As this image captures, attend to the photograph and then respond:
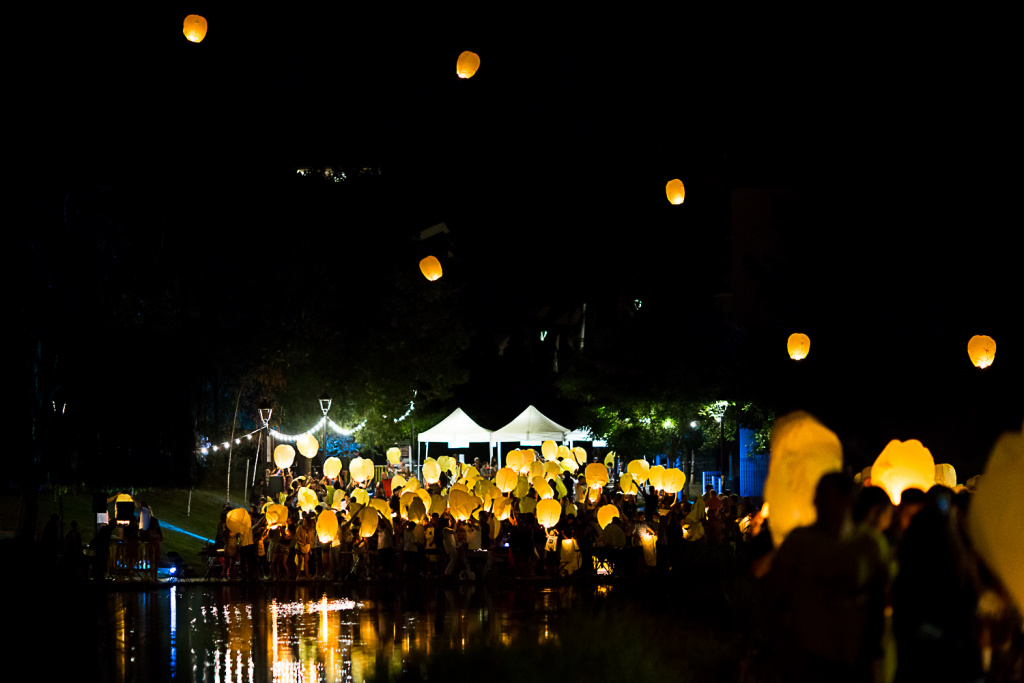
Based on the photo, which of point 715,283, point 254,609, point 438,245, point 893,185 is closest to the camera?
point 254,609

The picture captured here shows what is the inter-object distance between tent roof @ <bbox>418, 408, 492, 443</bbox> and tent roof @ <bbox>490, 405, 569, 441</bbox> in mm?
341

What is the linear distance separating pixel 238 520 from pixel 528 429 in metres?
10.3

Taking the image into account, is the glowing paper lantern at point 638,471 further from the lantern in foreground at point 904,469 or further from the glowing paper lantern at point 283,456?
the lantern in foreground at point 904,469

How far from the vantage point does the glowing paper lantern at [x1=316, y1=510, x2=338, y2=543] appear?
2378 cm

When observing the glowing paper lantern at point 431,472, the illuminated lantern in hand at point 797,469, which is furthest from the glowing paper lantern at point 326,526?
the illuminated lantern in hand at point 797,469

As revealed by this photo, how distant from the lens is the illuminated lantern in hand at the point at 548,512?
2389cm

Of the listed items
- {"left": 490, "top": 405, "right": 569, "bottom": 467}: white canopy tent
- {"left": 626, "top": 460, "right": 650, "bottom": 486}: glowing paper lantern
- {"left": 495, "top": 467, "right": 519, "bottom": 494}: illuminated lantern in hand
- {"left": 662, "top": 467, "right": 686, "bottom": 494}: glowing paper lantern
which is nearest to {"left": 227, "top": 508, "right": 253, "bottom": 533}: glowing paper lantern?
{"left": 495, "top": 467, "right": 519, "bottom": 494}: illuminated lantern in hand

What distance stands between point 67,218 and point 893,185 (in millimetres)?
20936

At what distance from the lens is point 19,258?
636 inches

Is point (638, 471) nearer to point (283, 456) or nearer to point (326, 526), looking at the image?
point (326, 526)

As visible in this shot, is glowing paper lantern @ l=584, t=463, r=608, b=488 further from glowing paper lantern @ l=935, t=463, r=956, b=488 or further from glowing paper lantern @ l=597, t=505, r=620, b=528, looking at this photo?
glowing paper lantern @ l=935, t=463, r=956, b=488

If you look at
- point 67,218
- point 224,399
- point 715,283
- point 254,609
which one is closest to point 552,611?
point 254,609

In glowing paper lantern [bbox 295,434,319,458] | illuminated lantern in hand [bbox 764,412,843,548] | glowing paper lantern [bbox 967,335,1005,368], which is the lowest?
glowing paper lantern [bbox 295,434,319,458]

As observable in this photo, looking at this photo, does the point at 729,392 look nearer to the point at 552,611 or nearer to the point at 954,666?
the point at 552,611
